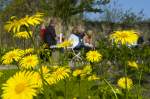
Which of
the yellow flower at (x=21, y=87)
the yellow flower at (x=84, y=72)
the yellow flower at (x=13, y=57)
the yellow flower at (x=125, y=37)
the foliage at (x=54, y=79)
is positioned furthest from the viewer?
the yellow flower at (x=84, y=72)

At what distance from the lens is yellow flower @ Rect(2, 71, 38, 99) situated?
1.83m

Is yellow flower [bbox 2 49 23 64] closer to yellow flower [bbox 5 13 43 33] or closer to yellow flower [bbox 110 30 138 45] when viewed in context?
yellow flower [bbox 110 30 138 45]

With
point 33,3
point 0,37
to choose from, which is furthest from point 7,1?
point 0,37

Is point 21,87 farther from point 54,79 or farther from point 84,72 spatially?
point 84,72

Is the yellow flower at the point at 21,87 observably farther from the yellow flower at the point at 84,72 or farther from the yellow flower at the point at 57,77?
the yellow flower at the point at 84,72

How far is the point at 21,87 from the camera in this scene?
1.95 metres

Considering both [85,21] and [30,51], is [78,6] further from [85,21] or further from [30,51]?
[30,51]

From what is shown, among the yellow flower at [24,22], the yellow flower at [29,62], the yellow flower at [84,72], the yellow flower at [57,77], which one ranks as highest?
the yellow flower at [24,22]

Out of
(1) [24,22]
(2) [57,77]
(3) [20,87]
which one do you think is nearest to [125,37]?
(2) [57,77]

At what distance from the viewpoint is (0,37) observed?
28844 mm

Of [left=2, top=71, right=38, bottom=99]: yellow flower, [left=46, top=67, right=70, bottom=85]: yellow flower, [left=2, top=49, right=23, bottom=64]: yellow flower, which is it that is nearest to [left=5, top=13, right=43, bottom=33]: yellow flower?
[left=2, top=71, right=38, bottom=99]: yellow flower

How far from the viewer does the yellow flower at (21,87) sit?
1.83 m

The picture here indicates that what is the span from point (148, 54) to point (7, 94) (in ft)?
11.7

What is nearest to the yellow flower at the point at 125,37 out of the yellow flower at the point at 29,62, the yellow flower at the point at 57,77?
the yellow flower at the point at 57,77
